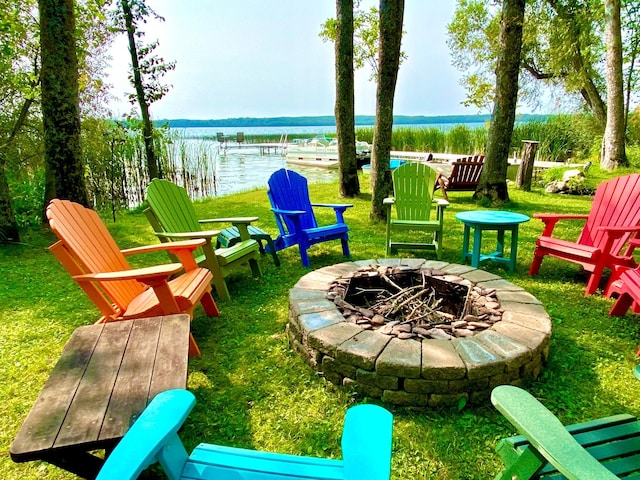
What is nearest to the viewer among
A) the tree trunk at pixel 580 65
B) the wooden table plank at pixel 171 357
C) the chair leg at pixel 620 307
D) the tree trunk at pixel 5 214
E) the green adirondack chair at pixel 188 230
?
the wooden table plank at pixel 171 357

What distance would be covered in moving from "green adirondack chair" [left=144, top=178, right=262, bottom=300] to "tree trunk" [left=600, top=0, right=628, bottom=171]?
10.2 m

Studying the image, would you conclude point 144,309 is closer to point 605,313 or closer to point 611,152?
point 605,313

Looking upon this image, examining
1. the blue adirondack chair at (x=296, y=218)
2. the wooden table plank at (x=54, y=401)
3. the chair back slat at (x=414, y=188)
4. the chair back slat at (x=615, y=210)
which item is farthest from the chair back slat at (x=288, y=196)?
the chair back slat at (x=615, y=210)

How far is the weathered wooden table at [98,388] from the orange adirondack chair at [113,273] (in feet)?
0.92

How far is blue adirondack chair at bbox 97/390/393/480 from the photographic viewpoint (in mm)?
866

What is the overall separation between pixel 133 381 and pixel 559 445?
1.45 metres

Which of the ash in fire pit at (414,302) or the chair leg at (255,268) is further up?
the ash in fire pit at (414,302)

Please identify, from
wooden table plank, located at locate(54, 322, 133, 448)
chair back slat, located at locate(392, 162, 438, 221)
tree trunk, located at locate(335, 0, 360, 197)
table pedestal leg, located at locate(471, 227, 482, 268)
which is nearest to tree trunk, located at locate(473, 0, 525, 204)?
tree trunk, located at locate(335, 0, 360, 197)

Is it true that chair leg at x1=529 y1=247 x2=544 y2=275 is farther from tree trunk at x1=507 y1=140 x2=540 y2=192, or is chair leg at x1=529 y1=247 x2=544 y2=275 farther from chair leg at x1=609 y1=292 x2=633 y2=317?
tree trunk at x1=507 y1=140 x2=540 y2=192

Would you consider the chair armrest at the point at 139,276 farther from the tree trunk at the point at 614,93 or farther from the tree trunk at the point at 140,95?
the tree trunk at the point at 614,93

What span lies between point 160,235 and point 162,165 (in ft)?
20.6

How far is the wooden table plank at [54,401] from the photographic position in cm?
118

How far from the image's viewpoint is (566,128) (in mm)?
13078

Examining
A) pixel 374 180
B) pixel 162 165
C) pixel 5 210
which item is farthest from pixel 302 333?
pixel 162 165
